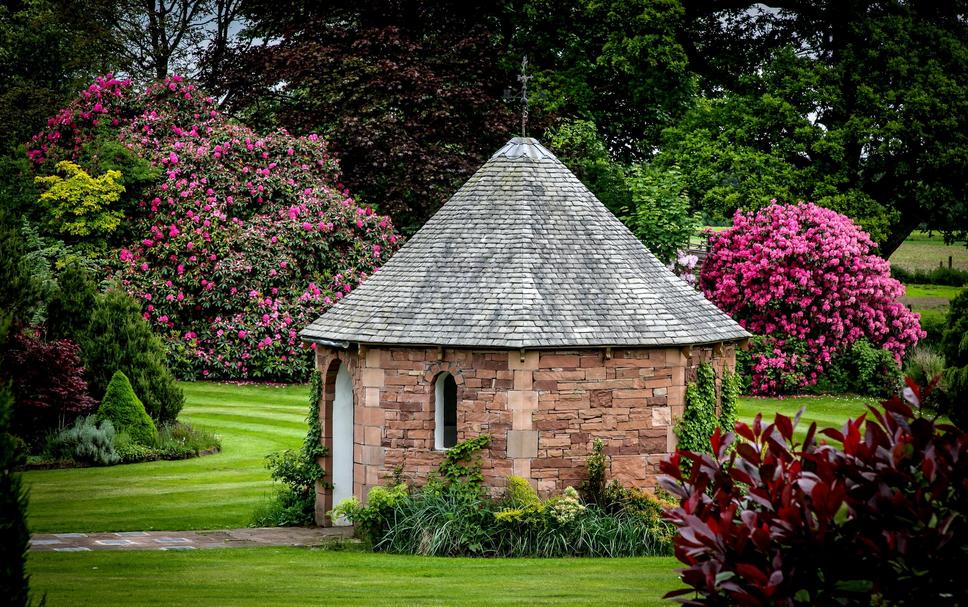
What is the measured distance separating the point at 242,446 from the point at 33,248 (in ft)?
31.9

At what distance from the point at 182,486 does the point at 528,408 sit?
722 cm

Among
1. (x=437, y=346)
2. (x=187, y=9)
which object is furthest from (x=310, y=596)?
(x=187, y=9)

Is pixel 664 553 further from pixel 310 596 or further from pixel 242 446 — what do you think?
pixel 242 446

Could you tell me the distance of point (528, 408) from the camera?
16.9 metres

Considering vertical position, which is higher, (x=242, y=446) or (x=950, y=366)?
(x=950, y=366)

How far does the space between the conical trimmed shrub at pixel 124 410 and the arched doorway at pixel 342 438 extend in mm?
6216

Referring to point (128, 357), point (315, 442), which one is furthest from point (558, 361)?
point (128, 357)

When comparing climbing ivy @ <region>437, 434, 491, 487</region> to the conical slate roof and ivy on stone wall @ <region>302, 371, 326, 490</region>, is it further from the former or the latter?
ivy on stone wall @ <region>302, 371, 326, 490</region>

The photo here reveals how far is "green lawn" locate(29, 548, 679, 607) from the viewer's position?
1258 centimetres

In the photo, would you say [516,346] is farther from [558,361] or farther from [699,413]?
[699,413]

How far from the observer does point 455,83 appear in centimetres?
3462

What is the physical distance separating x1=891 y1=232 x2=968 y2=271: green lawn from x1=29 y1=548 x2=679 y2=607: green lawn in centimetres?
3460

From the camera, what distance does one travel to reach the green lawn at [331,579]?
1258 centimetres

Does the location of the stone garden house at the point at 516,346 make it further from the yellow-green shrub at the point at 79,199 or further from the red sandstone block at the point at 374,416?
the yellow-green shrub at the point at 79,199
